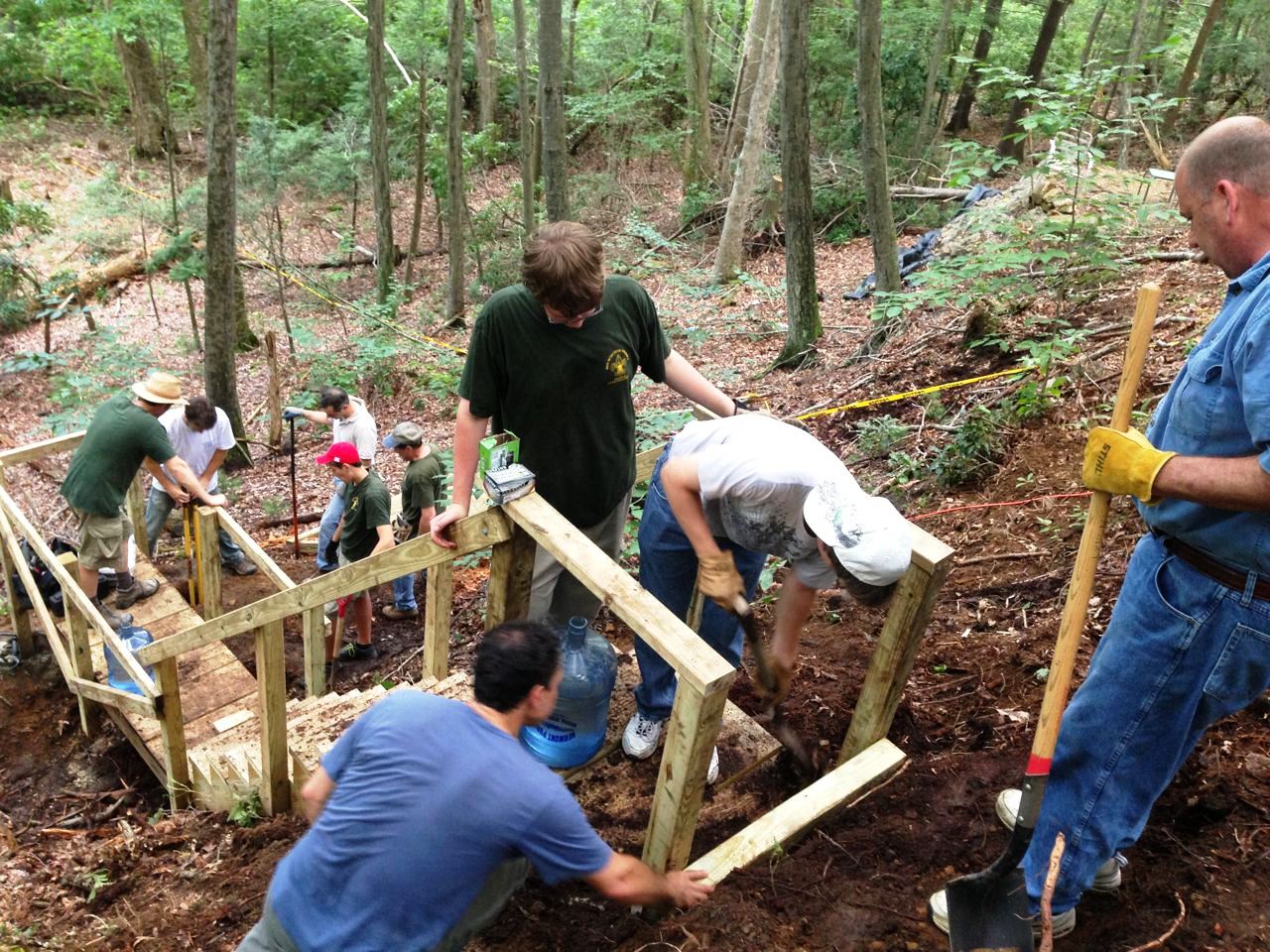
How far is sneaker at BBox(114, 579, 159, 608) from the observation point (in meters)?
6.70

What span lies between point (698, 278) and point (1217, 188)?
13432mm

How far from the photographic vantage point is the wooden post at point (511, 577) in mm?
3488

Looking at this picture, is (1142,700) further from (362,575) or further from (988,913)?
(362,575)

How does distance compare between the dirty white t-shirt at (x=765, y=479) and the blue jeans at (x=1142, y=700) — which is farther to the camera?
the dirty white t-shirt at (x=765, y=479)

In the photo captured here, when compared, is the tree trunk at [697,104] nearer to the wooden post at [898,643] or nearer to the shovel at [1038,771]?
the wooden post at [898,643]

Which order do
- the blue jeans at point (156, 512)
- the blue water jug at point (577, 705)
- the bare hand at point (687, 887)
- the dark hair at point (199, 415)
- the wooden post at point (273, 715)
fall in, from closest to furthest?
the bare hand at point (687, 887)
the blue water jug at point (577, 705)
the wooden post at point (273, 715)
the dark hair at point (199, 415)
the blue jeans at point (156, 512)

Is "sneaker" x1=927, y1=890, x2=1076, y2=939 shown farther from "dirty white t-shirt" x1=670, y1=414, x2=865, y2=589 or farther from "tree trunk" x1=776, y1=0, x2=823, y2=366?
"tree trunk" x1=776, y1=0, x2=823, y2=366

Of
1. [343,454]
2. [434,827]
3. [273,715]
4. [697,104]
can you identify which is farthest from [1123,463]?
[697,104]

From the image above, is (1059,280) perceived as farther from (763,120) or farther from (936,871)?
(763,120)

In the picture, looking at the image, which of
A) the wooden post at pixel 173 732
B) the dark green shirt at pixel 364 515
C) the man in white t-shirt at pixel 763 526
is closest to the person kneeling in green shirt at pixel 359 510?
the dark green shirt at pixel 364 515

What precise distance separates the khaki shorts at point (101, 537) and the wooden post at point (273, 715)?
3075 millimetres

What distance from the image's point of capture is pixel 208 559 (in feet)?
21.8

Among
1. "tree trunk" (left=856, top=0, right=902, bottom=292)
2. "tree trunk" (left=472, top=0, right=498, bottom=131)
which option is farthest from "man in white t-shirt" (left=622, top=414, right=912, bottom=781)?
"tree trunk" (left=472, top=0, right=498, bottom=131)

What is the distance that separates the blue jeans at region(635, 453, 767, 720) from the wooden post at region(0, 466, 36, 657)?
5.62m
